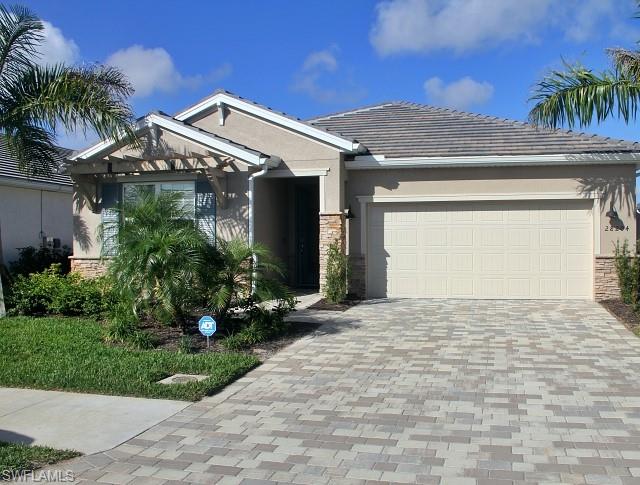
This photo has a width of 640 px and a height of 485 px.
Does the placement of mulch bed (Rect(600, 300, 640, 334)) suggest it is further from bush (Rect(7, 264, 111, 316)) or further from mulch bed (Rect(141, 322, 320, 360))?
bush (Rect(7, 264, 111, 316))

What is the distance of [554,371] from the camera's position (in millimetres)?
7602

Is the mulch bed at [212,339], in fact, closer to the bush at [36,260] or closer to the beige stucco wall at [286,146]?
the beige stucco wall at [286,146]

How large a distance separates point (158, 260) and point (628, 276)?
9592 mm

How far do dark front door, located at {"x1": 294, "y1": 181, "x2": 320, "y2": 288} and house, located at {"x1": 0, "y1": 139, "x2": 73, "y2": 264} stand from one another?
243 inches

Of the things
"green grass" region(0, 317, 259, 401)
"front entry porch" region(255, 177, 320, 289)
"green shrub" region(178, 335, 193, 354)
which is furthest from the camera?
"front entry porch" region(255, 177, 320, 289)

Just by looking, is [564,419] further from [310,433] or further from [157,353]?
[157,353]

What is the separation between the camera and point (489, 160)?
1402 cm

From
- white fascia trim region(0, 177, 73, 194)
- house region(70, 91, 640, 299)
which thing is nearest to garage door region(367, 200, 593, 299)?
house region(70, 91, 640, 299)

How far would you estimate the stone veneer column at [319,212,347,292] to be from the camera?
46.2 ft

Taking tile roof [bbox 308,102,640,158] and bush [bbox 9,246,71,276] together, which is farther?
bush [bbox 9,246,71,276]

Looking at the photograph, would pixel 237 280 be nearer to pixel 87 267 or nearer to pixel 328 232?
pixel 328 232

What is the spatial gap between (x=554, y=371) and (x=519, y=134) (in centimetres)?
871

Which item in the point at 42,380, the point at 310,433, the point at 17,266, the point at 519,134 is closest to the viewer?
the point at 310,433

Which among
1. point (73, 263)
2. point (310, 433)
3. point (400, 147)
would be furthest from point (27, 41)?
point (310, 433)
